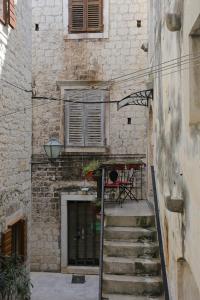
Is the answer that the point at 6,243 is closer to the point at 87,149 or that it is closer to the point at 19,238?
the point at 19,238

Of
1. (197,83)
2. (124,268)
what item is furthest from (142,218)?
(197,83)

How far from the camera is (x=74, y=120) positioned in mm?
14180

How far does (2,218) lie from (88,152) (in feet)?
19.1

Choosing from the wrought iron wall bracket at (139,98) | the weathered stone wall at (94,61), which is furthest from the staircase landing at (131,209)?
the weathered stone wall at (94,61)

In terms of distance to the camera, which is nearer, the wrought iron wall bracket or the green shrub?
the green shrub

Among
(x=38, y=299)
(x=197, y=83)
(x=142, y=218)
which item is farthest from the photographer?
(x=38, y=299)

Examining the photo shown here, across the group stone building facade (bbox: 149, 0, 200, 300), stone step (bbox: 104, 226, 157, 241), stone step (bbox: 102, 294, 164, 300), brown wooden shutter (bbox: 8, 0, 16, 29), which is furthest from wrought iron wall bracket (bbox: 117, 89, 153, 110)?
stone step (bbox: 102, 294, 164, 300)

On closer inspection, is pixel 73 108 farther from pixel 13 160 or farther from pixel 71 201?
pixel 13 160

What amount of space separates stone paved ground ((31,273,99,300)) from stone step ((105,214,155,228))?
11.5ft

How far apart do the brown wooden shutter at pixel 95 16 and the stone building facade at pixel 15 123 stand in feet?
11.1

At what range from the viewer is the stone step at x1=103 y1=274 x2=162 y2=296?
756 cm

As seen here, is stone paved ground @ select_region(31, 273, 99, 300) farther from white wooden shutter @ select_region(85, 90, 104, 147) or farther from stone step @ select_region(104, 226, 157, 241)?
white wooden shutter @ select_region(85, 90, 104, 147)

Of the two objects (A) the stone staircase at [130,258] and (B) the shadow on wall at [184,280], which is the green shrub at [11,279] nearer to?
(A) the stone staircase at [130,258]

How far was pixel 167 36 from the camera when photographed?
21.5 feet
